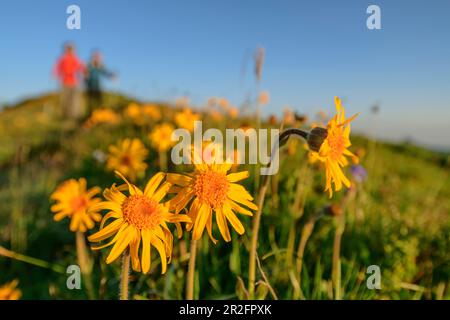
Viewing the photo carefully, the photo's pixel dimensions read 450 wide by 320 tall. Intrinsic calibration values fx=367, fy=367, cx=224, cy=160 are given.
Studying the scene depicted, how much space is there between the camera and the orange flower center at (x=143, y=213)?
941mm

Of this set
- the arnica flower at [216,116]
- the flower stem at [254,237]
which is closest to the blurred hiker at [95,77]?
the arnica flower at [216,116]

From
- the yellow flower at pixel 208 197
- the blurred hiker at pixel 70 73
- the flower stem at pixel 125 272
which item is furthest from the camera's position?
the blurred hiker at pixel 70 73

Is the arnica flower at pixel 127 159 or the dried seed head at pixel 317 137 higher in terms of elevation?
the dried seed head at pixel 317 137

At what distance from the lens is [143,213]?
942 millimetres

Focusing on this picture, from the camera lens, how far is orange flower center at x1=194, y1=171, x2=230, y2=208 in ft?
3.02

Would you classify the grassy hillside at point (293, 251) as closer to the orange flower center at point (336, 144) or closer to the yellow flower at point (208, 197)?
the yellow flower at point (208, 197)

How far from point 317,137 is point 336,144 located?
7cm

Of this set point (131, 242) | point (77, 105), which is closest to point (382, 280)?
point (131, 242)

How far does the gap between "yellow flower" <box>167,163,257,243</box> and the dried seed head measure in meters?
0.19

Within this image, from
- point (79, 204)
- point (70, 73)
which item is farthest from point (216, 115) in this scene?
point (70, 73)

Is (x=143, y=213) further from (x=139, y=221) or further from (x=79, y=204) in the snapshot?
(x=79, y=204)

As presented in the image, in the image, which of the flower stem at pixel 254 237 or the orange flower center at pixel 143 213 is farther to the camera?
the flower stem at pixel 254 237

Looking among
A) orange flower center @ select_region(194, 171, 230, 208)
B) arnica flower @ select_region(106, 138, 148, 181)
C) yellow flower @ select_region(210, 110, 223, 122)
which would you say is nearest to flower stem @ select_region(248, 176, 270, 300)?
orange flower center @ select_region(194, 171, 230, 208)
